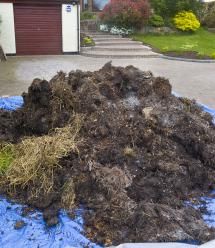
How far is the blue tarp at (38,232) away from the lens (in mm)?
3318

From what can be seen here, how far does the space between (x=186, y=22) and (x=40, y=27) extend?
27.4 feet

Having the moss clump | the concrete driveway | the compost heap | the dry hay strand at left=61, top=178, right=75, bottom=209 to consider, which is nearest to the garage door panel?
the concrete driveway

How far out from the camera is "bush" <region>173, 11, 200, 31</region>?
19516 mm

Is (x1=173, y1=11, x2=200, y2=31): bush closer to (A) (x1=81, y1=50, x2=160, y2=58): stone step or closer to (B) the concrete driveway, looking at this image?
(A) (x1=81, y1=50, x2=160, y2=58): stone step

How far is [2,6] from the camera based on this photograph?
14453 millimetres

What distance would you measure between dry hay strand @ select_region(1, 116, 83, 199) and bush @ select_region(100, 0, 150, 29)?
15.3 m

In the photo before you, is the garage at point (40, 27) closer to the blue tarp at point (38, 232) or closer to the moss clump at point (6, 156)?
the moss clump at point (6, 156)

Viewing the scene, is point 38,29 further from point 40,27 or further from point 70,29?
point 70,29

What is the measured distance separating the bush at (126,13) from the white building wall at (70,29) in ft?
13.3

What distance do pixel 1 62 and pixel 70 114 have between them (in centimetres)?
934

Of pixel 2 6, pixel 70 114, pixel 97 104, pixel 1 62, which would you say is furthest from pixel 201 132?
pixel 2 6

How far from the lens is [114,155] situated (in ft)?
13.9

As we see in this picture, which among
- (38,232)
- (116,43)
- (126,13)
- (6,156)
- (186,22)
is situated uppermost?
(126,13)

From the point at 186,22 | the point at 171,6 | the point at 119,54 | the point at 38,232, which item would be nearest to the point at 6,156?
the point at 38,232
